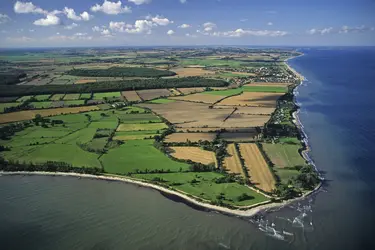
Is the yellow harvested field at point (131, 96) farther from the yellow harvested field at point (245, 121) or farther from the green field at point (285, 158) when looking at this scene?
the green field at point (285, 158)

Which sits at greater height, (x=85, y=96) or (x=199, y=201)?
(x=85, y=96)

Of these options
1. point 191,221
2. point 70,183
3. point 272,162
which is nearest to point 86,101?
point 70,183

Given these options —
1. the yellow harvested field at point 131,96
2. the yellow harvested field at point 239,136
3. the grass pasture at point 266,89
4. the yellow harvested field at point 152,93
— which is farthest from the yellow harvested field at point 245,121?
the grass pasture at point 266,89

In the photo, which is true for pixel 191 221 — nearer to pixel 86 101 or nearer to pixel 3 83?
pixel 86 101

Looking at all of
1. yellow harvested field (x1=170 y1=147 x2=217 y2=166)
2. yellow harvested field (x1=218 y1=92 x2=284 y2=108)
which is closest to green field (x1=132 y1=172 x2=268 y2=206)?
yellow harvested field (x1=170 y1=147 x2=217 y2=166)

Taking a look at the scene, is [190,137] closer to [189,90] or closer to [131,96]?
[131,96]

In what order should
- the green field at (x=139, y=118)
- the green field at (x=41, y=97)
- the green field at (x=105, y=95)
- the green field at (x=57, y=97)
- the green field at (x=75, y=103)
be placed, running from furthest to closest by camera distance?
1. the green field at (x=105, y=95)
2. the green field at (x=57, y=97)
3. the green field at (x=41, y=97)
4. the green field at (x=75, y=103)
5. the green field at (x=139, y=118)

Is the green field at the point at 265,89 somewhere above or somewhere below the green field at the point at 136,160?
above

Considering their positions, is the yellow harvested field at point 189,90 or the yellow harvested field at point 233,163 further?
the yellow harvested field at point 189,90

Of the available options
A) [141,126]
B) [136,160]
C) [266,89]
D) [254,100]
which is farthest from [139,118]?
[266,89]
